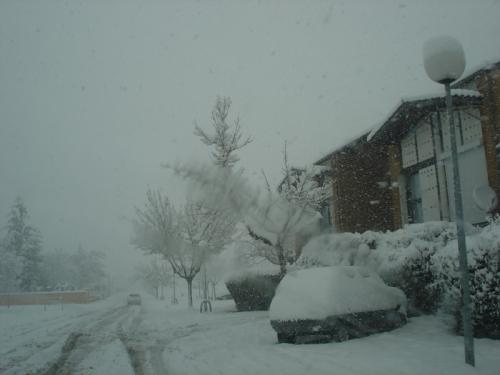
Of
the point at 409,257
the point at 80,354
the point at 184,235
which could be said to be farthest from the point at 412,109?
the point at 184,235

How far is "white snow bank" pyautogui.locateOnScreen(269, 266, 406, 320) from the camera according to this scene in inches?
310

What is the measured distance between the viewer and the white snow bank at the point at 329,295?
7863 mm

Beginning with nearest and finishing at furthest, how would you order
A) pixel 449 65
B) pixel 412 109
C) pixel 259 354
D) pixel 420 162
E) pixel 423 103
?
pixel 449 65
pixel 259 354
pixel 423 103
pixel 412 109
pixel 420 162

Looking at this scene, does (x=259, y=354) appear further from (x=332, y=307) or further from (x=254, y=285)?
(x=254, y=285)

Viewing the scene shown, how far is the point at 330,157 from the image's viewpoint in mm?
22016

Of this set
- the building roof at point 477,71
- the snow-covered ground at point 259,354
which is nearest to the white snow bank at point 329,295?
the snow-covered ground at point 259,354

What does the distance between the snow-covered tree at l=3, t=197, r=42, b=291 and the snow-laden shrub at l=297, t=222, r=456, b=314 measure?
193 feet

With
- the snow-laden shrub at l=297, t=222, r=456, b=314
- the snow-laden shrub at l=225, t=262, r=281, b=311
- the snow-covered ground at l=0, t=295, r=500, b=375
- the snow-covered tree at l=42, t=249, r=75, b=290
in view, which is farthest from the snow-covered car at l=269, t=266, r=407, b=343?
the snow-covered tree at l=42, t=249, r=75, b=290

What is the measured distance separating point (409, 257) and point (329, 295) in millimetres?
2445

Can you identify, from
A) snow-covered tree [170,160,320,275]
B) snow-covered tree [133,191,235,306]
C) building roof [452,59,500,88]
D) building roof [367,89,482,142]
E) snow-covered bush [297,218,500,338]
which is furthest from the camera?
snow-covered tree [133,191,235,306]

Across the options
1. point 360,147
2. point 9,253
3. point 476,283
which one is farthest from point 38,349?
point 9,253

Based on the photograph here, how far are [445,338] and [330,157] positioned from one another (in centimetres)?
1500

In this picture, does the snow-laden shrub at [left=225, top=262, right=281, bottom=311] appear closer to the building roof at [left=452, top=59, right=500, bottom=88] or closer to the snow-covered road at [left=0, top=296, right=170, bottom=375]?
the snow-covered road at [left=0, top=296, right=170, bottom=375]

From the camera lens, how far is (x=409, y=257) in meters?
9.26
